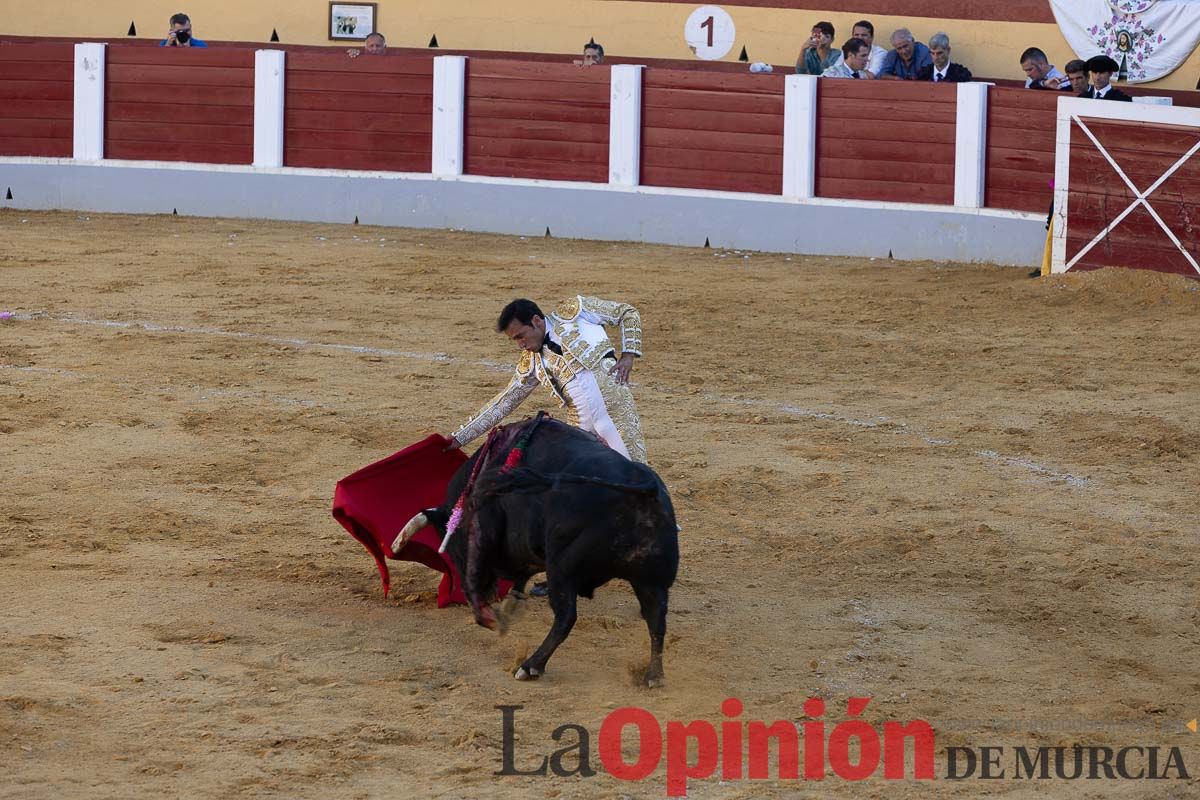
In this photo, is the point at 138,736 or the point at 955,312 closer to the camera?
the point at 138,736

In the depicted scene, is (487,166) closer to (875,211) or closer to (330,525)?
(875,211)

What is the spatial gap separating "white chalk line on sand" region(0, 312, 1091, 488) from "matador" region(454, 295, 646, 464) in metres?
2.15

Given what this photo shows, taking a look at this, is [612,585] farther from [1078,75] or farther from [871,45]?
[871,45]

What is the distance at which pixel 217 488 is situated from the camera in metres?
5.87

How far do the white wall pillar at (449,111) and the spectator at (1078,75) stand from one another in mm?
4517

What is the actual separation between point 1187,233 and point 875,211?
7.97 ft

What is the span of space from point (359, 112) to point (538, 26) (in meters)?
2.08

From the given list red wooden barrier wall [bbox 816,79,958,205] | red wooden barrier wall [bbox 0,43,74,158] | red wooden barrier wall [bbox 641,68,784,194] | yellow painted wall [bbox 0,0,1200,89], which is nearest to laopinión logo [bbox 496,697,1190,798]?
red wooden barrier wall [bbox 816,79,958,205]

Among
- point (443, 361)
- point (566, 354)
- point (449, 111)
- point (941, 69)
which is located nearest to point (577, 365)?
point (566, 354)

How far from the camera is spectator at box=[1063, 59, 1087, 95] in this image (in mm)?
10406

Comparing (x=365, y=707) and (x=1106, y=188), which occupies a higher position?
(x=1106, y=188)

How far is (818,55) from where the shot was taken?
12156 mm

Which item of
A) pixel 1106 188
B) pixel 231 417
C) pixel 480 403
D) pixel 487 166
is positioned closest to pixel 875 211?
pixel 1106 188

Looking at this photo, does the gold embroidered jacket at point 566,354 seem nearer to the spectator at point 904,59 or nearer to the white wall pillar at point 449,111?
the spectator at point 904,59
